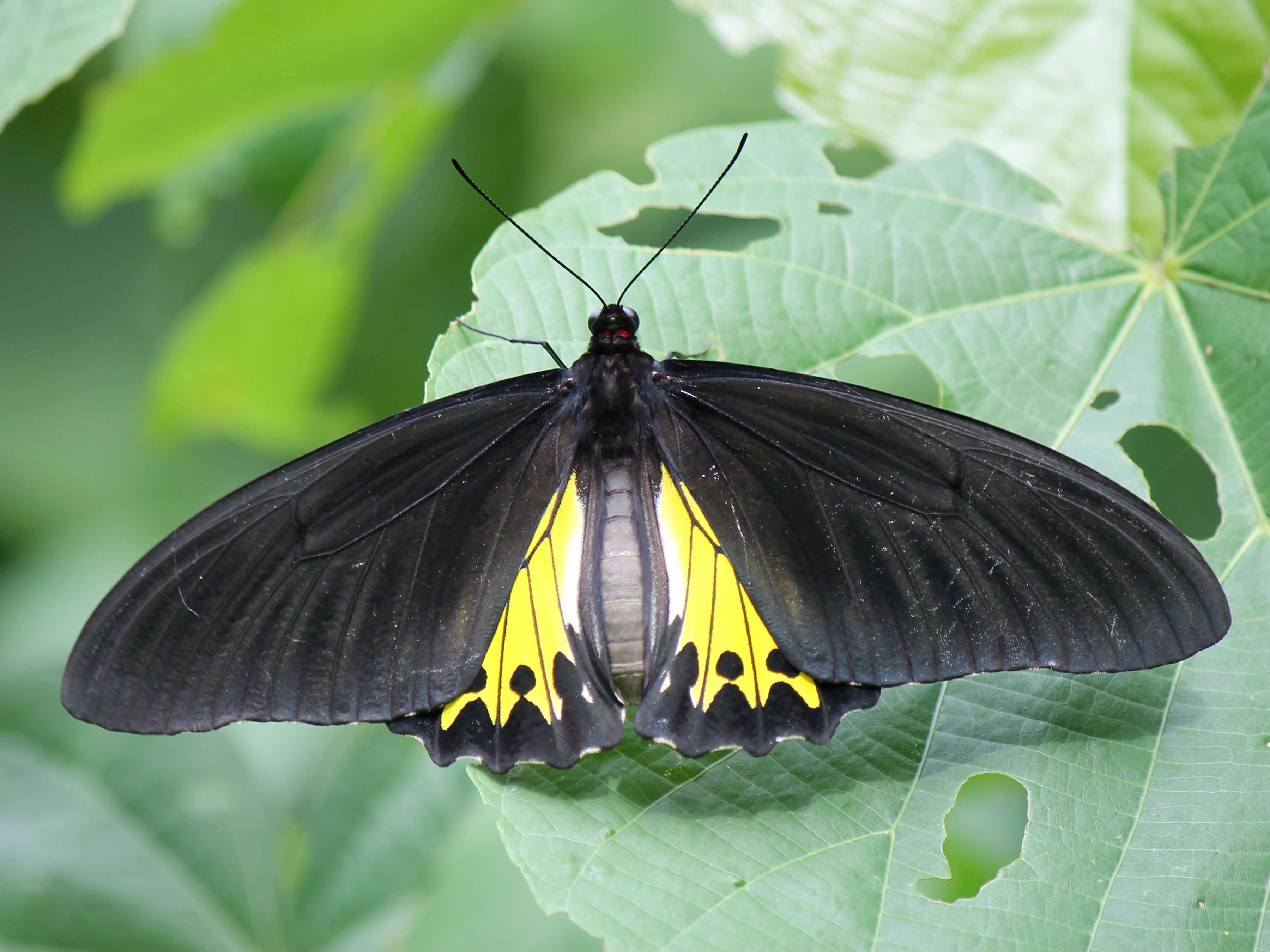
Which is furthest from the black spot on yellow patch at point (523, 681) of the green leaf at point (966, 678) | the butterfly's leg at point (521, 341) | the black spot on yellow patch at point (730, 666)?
the butterfly's leg at point (521, 341)

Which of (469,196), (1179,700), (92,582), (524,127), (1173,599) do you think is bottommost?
(1179,700)

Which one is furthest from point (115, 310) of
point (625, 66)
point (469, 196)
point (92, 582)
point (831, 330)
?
point (831, 330)

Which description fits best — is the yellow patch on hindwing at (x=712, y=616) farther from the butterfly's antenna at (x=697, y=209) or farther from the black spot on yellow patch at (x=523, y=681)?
the butterfly's antenna at (x=697, y=209)

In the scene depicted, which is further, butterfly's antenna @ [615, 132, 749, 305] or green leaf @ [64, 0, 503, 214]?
green leaf @ [64, 0, 503, 214]

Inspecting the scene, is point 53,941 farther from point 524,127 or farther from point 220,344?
point 524,127

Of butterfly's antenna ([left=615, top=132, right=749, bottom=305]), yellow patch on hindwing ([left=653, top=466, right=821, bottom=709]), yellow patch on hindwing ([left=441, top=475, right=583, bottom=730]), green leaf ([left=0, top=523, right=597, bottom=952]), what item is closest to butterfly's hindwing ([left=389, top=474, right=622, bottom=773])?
yellow patch on hindwing ([left=441, top=475, right=583, bottom=730])

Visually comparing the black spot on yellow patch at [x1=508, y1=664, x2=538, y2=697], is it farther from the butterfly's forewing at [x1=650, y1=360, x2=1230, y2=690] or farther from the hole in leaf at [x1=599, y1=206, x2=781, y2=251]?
the hole in leaf at [x1=599, y1=206, x2=781, y2=251]
